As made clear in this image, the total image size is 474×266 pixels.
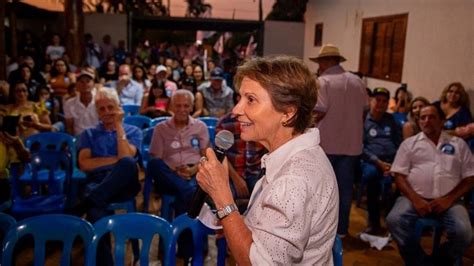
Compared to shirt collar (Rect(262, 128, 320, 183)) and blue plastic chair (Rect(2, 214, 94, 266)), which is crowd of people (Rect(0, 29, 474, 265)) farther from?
blue plastic chair (Rect(2, 214, 94, 266))

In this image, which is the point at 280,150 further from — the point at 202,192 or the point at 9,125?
the point at 9,125

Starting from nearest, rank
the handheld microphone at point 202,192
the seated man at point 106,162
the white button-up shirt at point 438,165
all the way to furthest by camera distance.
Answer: the handheld microphone at point 202,192
the seated man at point 106,162
the white button-up shirt at point 438,165

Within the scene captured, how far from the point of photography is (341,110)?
11.8 ft

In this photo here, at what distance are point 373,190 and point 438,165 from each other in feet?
3.06

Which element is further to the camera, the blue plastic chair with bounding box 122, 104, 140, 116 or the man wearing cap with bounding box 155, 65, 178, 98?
the man wearing cap with bounding box 155, 65, 178, 98

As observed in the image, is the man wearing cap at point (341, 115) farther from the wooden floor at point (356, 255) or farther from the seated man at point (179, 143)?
the seated man at point (179, 143)

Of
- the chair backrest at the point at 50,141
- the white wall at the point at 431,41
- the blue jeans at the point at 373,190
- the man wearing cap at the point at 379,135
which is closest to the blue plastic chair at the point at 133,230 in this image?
the chair backrest at the point at 50,141

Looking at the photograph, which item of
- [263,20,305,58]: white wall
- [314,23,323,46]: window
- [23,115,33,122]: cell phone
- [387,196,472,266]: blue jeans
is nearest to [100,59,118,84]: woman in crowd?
[23,115,33,122]: cell phone

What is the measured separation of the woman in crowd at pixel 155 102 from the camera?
5.55 m

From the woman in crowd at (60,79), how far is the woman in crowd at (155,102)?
4.39 ft

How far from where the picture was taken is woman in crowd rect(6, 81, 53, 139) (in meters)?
4.38

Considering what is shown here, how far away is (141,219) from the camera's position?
7.02ft

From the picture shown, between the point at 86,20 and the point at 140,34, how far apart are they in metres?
2.84

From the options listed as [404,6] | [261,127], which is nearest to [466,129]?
[404,6]
